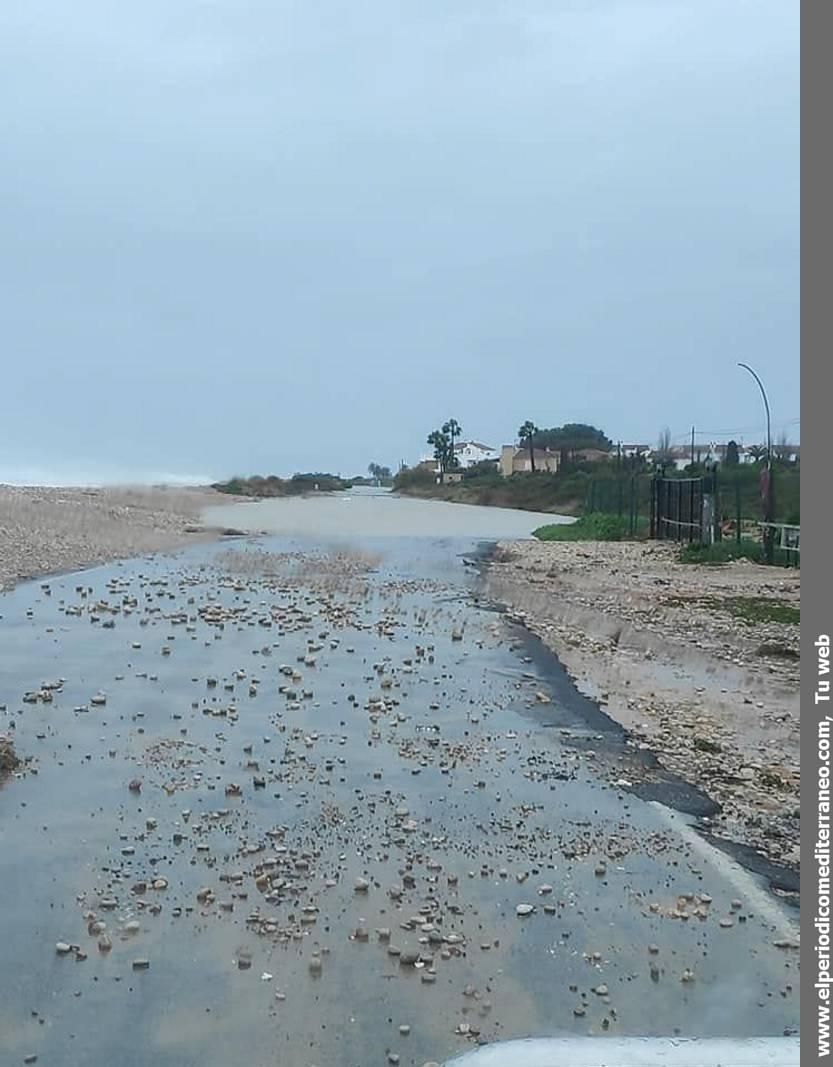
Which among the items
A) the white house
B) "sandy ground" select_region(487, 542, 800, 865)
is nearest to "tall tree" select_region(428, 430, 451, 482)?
the white house

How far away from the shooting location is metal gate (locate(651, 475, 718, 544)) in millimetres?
29594

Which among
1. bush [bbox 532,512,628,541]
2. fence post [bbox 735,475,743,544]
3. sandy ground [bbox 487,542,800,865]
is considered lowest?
sandy ground [bbox 487,542,800,865]

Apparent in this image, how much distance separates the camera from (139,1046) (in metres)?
4.51

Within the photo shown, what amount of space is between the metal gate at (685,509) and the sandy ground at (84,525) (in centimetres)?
1383

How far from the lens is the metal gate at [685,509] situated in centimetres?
2959

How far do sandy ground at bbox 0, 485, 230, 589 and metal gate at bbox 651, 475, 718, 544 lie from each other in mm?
13832

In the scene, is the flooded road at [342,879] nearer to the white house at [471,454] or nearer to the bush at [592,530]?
the bush at [592,530]

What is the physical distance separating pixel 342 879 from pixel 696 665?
333 inches

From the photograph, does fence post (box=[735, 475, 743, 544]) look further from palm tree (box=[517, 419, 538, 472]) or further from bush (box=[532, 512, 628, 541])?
palm tree (box=[517, 419, 538, 472])

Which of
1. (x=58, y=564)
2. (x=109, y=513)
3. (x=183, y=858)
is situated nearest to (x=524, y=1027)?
(x=183, y=858)

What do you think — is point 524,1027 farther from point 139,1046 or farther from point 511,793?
point 511,793

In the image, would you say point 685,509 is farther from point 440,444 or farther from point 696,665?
A: point 440,444
